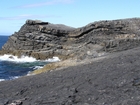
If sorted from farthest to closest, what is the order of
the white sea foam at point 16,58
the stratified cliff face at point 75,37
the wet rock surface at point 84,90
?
the white sea foam at point 16,58
the stratified cliff face at point 75,37
the wet rock surface at point 84,90

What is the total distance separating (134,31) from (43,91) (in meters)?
41.7

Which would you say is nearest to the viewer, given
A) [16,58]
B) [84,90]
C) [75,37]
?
[84,90]

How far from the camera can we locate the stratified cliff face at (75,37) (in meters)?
49.0

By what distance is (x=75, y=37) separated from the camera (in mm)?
54062

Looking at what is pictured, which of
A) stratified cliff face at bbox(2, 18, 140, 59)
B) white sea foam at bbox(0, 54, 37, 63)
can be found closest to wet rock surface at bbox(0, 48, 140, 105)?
stratified cliff face at bbox(2, 18, 140, 59)

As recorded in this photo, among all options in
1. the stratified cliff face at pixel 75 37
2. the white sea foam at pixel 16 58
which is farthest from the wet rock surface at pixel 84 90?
the white sea foam at pixel 16 58

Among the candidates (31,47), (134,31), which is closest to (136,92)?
(134,31)

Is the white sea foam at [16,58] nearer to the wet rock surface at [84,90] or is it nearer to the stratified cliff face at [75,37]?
the stratified cliff face at [75,37]

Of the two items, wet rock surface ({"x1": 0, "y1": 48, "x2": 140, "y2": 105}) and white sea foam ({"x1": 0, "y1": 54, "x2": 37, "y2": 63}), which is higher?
wet rock surface ({"x1": 0, "y1": 48, "x2": 140, "y2": 105})

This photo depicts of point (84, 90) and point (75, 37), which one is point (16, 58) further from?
point (84, 90)

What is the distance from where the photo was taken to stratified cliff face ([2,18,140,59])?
48959 mm

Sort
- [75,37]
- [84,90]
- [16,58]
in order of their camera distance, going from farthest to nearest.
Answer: [75,37] < [16,58] < [84,90]

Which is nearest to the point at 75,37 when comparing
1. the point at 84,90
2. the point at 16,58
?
the point at 16,58

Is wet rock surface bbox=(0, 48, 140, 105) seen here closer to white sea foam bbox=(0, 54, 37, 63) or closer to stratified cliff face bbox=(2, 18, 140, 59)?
stratified cliff face bbox=(2, 18, 140, 59)
